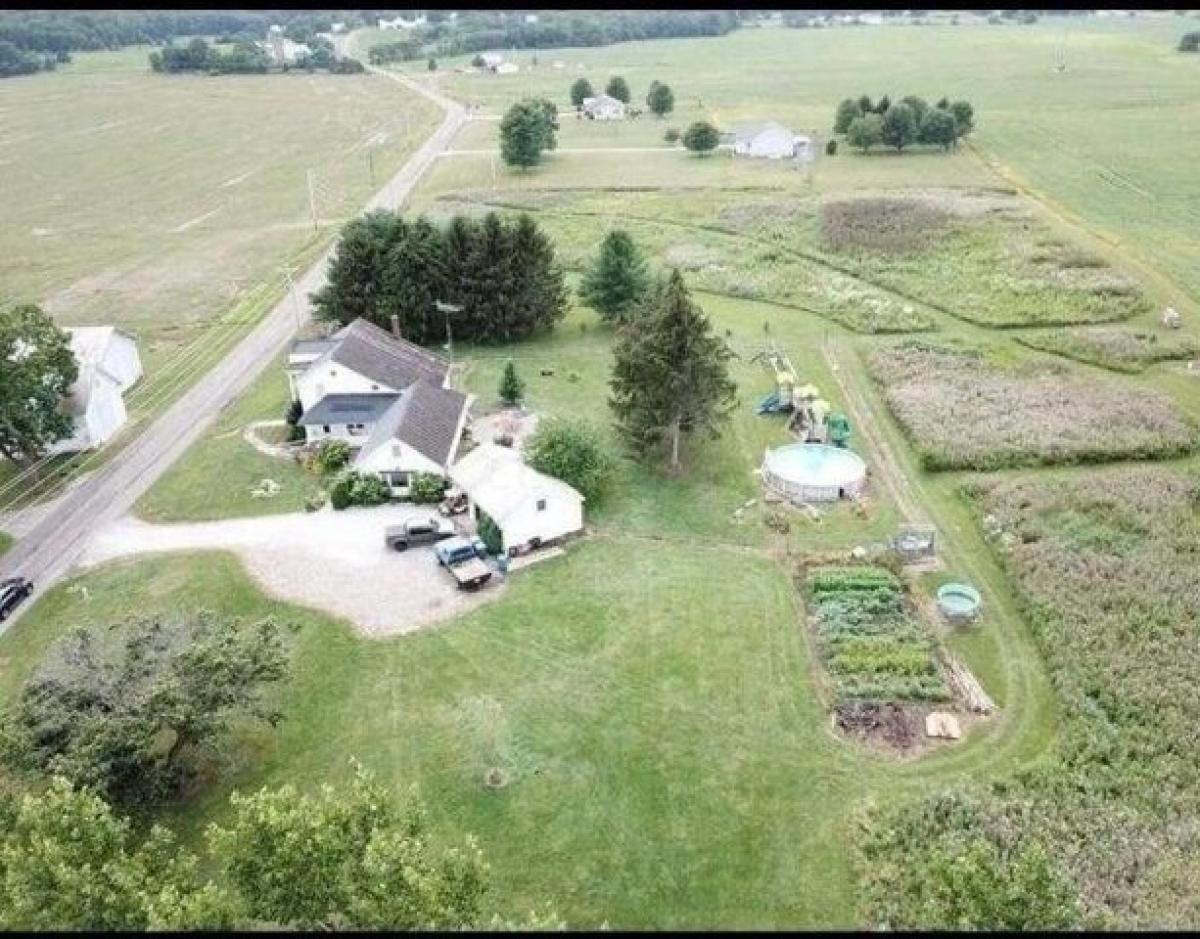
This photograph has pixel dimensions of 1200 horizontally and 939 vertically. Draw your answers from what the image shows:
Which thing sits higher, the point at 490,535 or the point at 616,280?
the point at 616,280

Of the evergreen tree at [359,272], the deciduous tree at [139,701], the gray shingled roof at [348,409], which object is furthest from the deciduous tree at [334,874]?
the evergreen tree at [359,272]

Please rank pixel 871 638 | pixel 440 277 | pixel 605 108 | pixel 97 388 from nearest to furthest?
pixel 871 638 → pixel 97 388 → pixel 440 277 → pixel 605 108

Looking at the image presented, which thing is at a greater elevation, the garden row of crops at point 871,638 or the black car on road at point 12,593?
the garden row of crops at point 871,638

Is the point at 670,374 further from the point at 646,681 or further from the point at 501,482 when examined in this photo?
the point at 646,681

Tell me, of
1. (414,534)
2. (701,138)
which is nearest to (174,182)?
(701,138)

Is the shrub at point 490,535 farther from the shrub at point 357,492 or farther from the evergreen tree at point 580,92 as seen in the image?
the evergreen tree at point 580,92

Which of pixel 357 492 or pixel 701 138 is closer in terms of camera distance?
pixel 357 492

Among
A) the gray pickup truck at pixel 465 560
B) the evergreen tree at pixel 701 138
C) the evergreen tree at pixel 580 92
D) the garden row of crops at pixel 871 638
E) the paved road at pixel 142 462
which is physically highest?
the evergreen tree at pixel 580 92

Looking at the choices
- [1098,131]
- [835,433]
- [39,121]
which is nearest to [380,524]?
[835,433]
